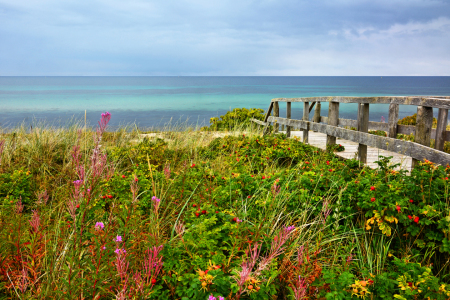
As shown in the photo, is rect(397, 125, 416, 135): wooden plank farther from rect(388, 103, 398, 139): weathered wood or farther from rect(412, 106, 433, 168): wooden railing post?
rect(412, 106, 433, 168): wooden railing post

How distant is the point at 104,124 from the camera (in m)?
1.37

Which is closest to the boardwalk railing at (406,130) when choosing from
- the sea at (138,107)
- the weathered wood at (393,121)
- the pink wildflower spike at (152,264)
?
the weathered wood at (393,121)

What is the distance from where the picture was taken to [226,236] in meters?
2.42

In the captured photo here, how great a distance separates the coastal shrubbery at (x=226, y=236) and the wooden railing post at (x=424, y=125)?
134cm

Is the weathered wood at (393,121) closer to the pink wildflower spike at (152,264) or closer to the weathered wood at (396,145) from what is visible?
the weathered wood at (396,145)

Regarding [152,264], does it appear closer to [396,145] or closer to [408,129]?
[396,145]

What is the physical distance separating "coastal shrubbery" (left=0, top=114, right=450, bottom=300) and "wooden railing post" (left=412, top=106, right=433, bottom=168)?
1342mm

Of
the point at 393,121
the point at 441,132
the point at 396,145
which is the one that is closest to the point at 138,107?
the point at 393,121

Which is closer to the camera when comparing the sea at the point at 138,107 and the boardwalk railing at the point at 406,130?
the boardwalk railing at the point at 406,130

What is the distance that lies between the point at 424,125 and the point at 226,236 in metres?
3.88

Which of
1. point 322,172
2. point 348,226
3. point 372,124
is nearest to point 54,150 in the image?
point 322,172

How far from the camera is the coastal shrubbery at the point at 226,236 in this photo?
152 centimetres

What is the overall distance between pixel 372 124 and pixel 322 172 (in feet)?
19.8

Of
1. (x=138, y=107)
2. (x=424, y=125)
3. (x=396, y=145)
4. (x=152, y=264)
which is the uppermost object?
(x=424, y=125)
